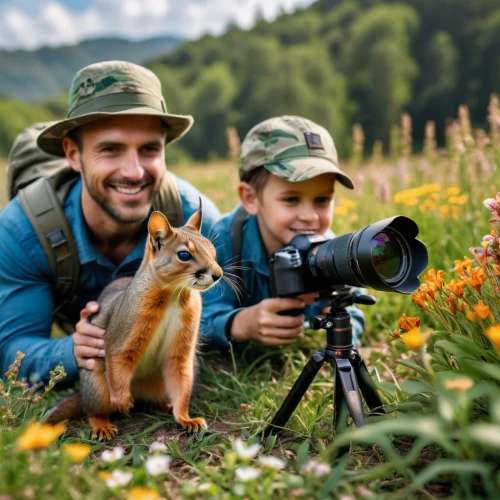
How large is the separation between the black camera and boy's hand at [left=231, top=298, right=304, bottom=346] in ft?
0.77

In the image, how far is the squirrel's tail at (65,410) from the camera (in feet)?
7.50


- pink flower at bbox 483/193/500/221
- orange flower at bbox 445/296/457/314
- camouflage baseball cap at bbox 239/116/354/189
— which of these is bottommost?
orange flower at bbox 445/296/457/314

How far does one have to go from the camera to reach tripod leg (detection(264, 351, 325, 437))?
2.05m

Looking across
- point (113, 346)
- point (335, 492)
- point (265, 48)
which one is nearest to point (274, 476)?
point (335, 492)

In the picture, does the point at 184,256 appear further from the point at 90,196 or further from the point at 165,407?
the point at 90,196

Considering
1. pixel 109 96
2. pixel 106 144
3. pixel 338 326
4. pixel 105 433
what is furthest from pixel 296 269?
pixel 109 96

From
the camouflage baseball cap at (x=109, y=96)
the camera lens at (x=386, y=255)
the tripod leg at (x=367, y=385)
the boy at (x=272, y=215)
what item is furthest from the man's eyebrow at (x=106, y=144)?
the tripod leg at (x=367, y=385)

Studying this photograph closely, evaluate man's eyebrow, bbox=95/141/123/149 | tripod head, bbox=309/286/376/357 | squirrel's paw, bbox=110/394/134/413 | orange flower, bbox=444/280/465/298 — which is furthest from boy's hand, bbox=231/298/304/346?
man's eyebrow, bbox=95/141/123/149

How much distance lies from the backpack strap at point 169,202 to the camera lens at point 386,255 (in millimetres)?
1602

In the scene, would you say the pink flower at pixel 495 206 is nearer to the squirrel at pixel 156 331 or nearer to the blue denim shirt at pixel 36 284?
the squirrel at pixel 156 331

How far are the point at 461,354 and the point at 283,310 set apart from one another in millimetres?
966

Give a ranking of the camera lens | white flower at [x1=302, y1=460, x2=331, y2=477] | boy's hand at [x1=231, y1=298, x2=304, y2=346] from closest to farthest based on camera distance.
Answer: white flower at [x1=302, y1=460, x2=331, y2=477], the camera lens, boy's hand at [x1=231, y1=298, x2=304, y2=346]

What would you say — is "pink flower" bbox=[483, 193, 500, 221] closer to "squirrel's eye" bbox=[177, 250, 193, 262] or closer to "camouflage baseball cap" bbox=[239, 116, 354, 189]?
"camouflage baseball cap" bbox=[239, 116, 354, 189]

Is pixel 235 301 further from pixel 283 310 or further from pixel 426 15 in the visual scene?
pixel 426 15
